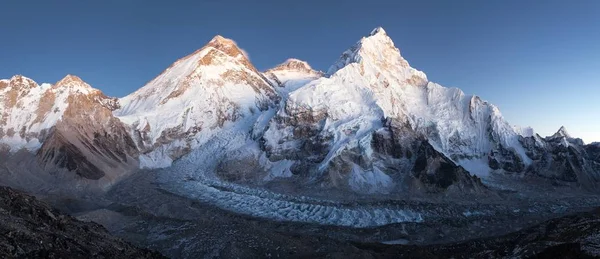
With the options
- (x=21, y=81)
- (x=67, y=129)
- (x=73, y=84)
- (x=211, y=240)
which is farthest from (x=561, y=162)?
(x=21, y=81)

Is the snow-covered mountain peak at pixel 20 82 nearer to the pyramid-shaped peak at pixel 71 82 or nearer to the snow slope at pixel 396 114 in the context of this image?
the pyramid-shaped peak at pixel 71 82

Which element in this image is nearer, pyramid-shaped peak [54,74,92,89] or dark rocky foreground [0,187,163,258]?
dark rocky foreground [0,187,163,258]

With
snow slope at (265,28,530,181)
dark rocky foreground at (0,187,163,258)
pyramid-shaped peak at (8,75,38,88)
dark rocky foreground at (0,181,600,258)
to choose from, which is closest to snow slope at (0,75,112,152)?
pyramid-shaped peak at (8,75,38,88)

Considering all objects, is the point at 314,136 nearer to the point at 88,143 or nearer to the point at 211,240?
the point at 88,143

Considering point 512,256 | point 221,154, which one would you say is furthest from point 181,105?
point 512,256

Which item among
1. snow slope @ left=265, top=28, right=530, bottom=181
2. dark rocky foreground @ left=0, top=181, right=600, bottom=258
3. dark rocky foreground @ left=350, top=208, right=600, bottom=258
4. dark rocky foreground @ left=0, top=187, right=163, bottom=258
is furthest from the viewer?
snow slope @ left=265, top=28, right=530, bottom=181

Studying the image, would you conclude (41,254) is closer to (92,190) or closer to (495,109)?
(92,190)

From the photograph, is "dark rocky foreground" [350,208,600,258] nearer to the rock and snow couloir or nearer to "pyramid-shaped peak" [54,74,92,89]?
the rock and snow couloir
